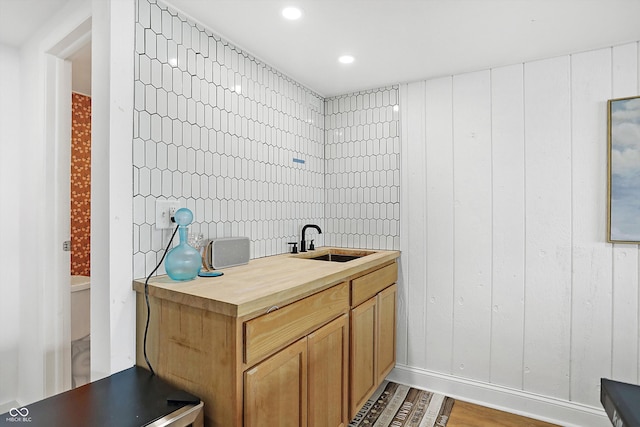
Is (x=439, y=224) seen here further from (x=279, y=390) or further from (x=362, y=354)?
(x=279, y=390)

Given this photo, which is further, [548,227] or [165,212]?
[548,227]

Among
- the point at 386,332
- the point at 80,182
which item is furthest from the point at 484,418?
the point at 80,182

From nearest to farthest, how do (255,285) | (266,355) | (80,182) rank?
(266,355)
(255,285)
(80,182)

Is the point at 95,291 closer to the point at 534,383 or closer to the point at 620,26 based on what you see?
the point at 534,383

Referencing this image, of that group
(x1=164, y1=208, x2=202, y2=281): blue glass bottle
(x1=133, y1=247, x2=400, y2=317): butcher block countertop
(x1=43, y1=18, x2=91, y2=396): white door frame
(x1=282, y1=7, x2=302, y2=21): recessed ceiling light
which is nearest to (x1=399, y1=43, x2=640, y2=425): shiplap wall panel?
(x1=133, y1=247, x2=400, y2=317): butcher block countertop

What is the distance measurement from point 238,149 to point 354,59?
95 cm

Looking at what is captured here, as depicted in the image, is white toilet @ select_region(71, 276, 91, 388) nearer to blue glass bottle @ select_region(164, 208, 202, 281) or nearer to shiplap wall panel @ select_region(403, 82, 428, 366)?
blue glass bottle @ select_region(164, 208, 202, 281)

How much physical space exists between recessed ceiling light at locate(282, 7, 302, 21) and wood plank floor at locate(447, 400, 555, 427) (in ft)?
8.02

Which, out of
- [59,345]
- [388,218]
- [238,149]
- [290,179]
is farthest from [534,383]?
[59,345]

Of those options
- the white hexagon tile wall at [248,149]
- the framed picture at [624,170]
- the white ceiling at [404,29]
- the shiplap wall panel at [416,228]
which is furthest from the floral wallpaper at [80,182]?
the framed picture at [624,170]

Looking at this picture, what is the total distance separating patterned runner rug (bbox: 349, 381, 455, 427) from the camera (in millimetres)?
2072

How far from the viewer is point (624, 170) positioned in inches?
75.7

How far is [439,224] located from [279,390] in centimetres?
162

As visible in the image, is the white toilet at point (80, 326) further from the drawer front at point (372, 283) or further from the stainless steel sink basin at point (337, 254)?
the drawer front at point (372, 283)
